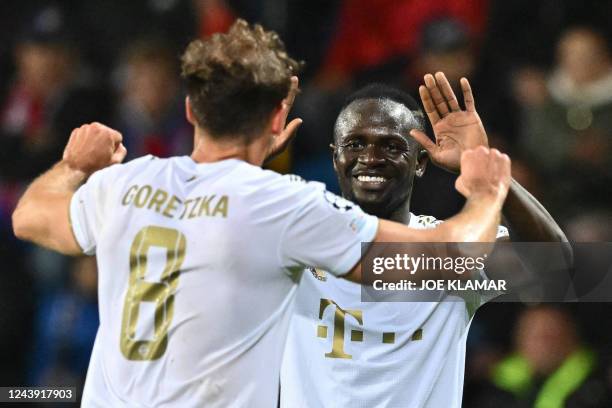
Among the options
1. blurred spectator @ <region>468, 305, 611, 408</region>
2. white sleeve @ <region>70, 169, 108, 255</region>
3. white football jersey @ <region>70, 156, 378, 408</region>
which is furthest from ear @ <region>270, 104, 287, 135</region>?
blurred spectator @ <region>468, 305, 611, 408</region>

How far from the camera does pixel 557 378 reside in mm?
5758

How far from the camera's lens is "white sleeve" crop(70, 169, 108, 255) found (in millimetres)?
3236

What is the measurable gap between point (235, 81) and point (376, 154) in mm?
1319

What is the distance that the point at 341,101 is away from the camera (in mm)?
7402

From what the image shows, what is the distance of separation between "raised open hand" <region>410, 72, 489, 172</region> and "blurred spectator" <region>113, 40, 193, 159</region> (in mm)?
3644

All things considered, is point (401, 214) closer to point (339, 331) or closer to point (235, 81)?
point (339, 331)

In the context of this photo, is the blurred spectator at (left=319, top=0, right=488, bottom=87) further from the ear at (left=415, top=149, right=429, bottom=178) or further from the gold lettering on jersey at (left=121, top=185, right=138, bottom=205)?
the gold lettering on jersey at (left=121, top=185, right=138, bottom=205)

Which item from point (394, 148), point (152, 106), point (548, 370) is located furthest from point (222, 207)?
point (152, 106)

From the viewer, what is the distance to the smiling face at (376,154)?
4.33 meters

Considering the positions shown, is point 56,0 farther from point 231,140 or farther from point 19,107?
point 231,140

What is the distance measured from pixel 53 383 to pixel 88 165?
11.8 ft

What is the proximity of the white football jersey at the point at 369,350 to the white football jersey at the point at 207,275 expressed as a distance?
2.96 ft

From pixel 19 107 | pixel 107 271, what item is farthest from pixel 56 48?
pixel 107 271

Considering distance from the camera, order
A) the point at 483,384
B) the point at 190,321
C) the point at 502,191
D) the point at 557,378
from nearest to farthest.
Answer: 1. the point at 190,321
2. the point at 502,191
3. the point at 557,378
4. the point at 483,384
